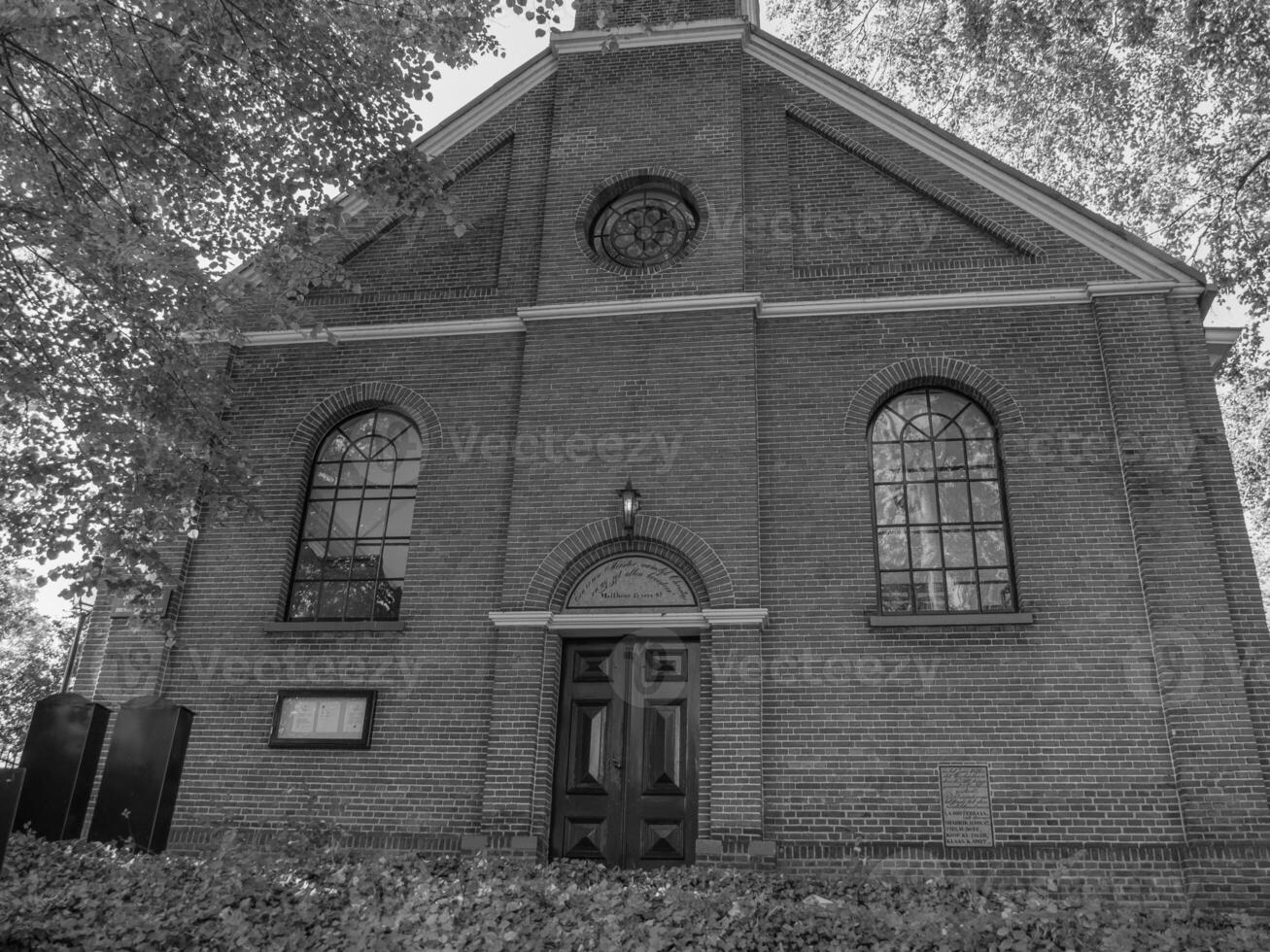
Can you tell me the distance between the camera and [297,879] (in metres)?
6.89

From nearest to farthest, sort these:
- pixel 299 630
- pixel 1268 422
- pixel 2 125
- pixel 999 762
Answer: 1. pixel 2 125
2. pixel 999 762
3. pixel 299 630
4. pixel 1268 422

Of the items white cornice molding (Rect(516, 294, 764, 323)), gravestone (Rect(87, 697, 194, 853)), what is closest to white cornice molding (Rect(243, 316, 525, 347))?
white cornice molding (Rect(516, 294, 764, 323))

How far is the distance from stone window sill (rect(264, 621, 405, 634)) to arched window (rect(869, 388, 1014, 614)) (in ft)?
16.1

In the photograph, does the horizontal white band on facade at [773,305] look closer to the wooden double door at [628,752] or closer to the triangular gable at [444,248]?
the triangular gable at [444,248]

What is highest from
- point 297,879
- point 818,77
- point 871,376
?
point 818,77

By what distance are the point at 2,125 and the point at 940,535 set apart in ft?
29.8

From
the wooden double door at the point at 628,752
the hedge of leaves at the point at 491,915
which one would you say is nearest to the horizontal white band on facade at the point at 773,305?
the wooden double door at the point at 628,752

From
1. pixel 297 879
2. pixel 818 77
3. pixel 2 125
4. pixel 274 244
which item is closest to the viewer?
pixel 297 879

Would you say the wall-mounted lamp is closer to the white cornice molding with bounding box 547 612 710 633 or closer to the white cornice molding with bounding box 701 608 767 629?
the white cornice molding with bounding box 547 612 710 633

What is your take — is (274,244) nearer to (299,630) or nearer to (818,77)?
(299,630)

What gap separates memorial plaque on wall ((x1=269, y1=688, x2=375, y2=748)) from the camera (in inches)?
381

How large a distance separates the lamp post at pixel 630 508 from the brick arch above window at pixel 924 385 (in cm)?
233

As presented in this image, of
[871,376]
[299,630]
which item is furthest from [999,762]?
[299,630]

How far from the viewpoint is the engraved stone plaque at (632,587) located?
9680 mm
